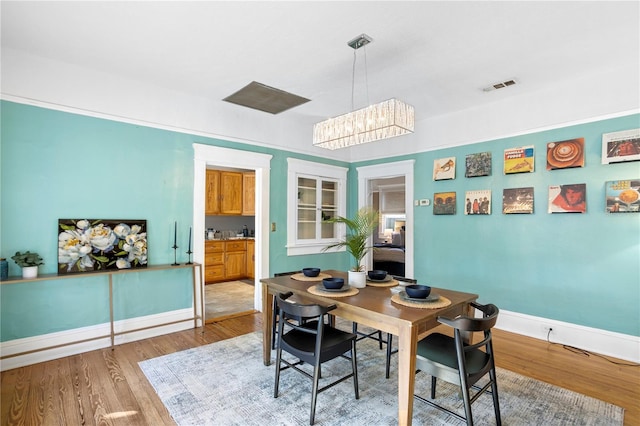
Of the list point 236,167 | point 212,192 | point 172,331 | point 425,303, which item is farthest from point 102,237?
point 212,192

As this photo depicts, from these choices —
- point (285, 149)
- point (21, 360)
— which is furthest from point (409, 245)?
point (21, 360)

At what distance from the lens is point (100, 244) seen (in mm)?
3266

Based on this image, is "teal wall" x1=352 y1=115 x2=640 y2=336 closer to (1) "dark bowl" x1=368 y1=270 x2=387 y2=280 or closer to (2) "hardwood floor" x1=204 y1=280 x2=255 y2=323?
(1) "dark bowl" x1=368 y1=270 x2=387 y2=280

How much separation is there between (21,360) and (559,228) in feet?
17.9

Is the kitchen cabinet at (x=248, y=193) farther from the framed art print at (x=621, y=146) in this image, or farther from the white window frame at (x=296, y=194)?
the framed art print at (x=621, y=146)

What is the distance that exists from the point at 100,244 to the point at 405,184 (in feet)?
13.8

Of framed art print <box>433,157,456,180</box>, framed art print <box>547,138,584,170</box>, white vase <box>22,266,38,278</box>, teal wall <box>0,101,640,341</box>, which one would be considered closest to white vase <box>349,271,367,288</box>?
teal wall <box>0,101,640,341</box>

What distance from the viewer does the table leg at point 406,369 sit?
1.81 meters

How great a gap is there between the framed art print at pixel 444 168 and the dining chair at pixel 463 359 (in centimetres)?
256

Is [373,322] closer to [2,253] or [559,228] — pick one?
[559,228]

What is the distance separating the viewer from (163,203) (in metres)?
3.73

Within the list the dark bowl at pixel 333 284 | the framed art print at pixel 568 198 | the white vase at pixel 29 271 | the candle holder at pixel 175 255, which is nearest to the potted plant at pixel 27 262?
the white vase at pixel 29 271

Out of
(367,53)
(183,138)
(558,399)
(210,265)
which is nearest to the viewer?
(558,399)

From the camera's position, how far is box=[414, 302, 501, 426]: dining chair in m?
1.79
